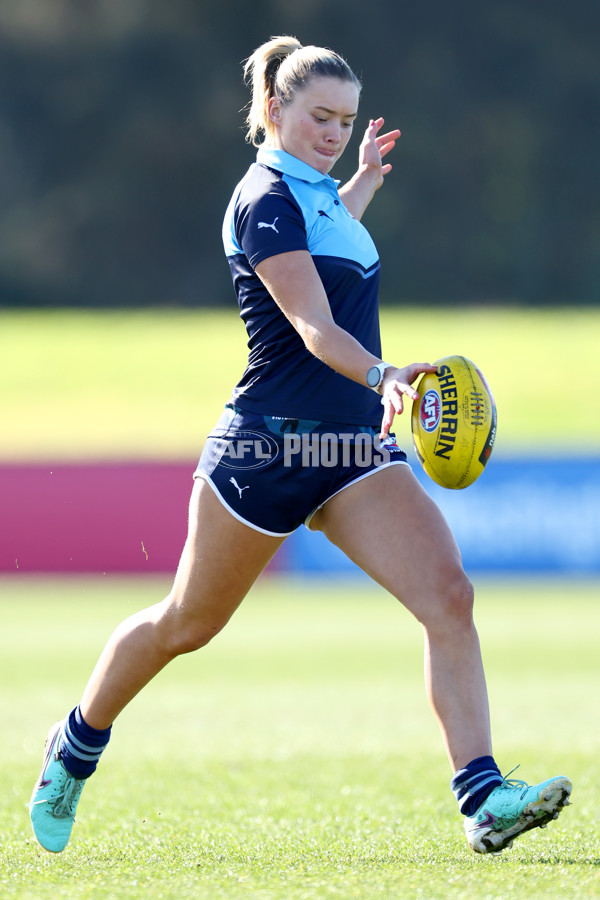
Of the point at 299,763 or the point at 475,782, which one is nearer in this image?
the point at 475,782

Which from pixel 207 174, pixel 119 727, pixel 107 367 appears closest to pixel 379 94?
pixel 207 174

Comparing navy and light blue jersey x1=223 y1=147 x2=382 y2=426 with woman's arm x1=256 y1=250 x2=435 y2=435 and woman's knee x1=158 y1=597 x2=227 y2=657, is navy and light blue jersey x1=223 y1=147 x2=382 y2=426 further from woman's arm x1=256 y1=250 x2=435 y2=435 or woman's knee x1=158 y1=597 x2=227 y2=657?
woman's knee x1=158 y1=597 x2=227 y2=657

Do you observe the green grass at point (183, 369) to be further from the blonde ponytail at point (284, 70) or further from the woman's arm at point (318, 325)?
the woman's arm at point (318, 325)

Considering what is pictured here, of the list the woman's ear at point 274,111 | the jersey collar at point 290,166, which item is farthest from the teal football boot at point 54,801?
the woman's ear at point 274,111

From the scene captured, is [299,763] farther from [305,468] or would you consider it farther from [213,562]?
[305,468]

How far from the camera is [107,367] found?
27250mm

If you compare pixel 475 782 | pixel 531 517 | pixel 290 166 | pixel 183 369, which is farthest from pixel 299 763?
pixel 183 369

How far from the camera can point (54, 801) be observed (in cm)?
377

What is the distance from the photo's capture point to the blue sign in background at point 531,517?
44.7ft

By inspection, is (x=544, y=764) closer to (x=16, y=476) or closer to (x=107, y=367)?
(x=16, y=476)

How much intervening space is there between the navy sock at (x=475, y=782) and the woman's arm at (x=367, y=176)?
170 cm

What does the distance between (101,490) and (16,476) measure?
896mm

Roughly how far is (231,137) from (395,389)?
35318 millimetres

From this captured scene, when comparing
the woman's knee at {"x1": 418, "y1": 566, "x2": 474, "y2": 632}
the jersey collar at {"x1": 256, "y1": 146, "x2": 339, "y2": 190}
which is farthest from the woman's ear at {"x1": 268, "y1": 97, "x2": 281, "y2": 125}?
the woman's knee at {"x1": 418, "y1": 566, "x2": 474, "y2": 632}
